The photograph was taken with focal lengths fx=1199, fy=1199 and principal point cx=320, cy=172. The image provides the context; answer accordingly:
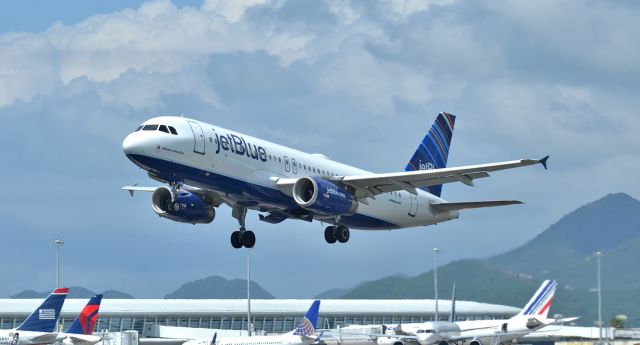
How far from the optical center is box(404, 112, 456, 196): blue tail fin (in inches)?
3154

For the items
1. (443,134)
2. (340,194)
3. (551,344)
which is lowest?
(551,344)

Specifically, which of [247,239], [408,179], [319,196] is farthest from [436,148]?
[319,196]

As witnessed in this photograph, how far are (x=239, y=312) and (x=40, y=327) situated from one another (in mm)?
47560

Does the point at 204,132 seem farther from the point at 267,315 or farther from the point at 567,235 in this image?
the point at 567,235

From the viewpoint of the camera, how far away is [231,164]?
60344 millimetres

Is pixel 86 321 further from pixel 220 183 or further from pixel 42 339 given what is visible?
pixel 220 183

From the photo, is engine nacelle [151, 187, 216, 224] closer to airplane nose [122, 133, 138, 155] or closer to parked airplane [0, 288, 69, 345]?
airplane nose [122, 133, 138, 155]

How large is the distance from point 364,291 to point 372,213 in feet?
400

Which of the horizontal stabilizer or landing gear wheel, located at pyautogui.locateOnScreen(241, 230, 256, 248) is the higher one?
the horizontal stabilizer

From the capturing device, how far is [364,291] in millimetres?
190500

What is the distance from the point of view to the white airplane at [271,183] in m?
58.6

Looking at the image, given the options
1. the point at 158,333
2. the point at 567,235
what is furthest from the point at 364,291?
the point at 158,333

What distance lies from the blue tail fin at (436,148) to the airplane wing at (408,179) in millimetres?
11066

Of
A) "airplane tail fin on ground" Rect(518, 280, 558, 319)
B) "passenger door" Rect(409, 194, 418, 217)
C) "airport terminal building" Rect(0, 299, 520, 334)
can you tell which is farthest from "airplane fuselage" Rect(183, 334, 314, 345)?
"airport terminal building" Rect(0, 299, 520, 334)
